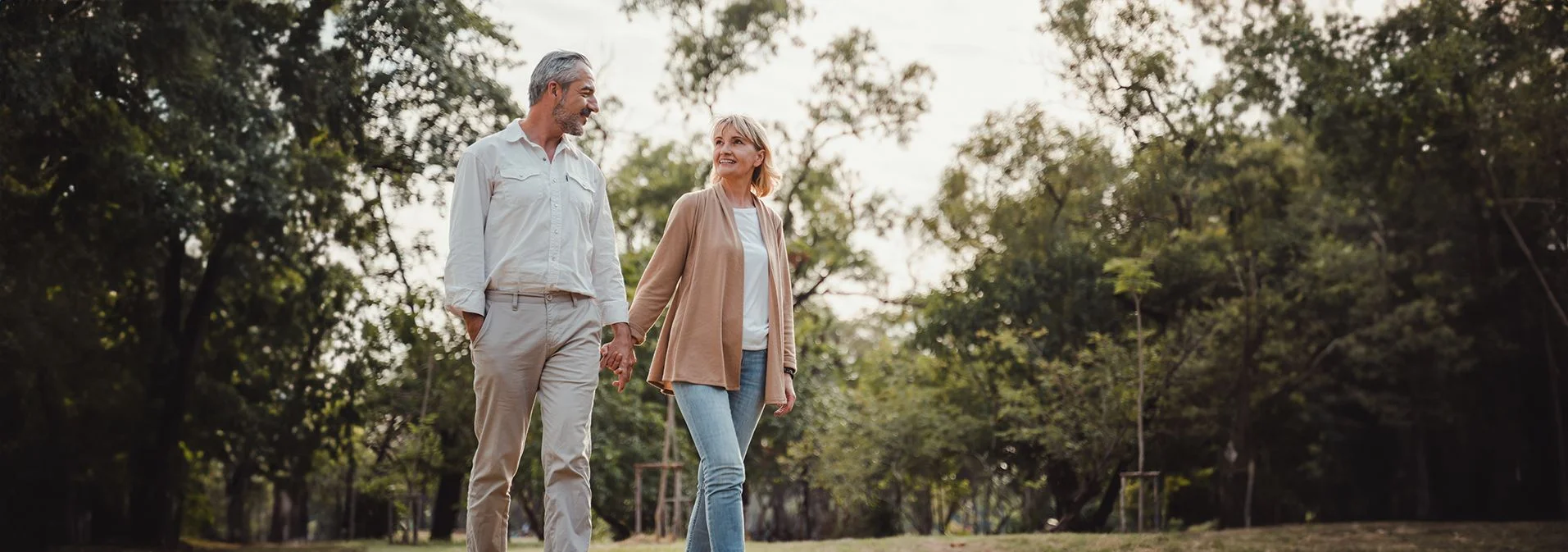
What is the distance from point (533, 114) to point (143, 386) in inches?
698

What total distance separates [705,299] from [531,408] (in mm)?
712

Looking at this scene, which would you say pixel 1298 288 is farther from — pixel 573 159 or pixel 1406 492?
pixel 573 159

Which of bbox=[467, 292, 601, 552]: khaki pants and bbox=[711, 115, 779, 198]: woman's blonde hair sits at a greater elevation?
bbox=[711, 115, 779, 198]: woman's blonde hair

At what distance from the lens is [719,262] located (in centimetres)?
→ 467

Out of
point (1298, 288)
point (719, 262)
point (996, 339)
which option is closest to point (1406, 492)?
point (1298, 288)

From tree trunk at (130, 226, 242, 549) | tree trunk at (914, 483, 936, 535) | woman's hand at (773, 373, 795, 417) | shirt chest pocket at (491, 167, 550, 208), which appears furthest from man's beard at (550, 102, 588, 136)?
tree trunk at (914, 483, 936, 535)

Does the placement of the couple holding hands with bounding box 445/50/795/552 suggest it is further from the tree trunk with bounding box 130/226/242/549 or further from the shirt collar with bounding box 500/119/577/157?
the tree trunk with bounding box 130/226/242/549

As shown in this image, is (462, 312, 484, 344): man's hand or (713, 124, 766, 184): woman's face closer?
(462, 312, 484, 344): man's hand

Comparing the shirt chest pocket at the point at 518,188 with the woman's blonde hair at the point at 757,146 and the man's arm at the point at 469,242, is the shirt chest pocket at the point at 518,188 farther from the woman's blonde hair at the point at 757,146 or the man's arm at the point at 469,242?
the woman's blonde hair at the point at 757,146

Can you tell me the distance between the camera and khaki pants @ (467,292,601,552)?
4.38 m

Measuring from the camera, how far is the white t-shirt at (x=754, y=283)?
4711 millimetres

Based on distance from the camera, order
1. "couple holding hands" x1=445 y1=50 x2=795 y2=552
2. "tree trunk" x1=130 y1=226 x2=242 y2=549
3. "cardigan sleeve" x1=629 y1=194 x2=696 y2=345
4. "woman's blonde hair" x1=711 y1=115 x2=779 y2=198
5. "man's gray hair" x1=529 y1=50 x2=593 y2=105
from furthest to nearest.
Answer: "tree trunk" x1=130 y1=226 x2=242 y2=549, "woman's blonde hair" x1=711 y1=115 x2=779 y2=198, "cardigan sleeve" x1=629 y1=194 x2=696 y2=345, "man's gray hair" x1=529 y1=50 x2=593 y2=105, "couple holding hands" x1=445 y1=50 x2=795 y2=552

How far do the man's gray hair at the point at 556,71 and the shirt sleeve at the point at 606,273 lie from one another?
1.36 feet

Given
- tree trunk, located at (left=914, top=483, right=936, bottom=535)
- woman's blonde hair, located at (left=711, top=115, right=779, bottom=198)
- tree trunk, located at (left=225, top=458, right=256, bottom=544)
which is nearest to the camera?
woman's blonde hair, located at (left=711, top=115, right=779, bottom=198)
